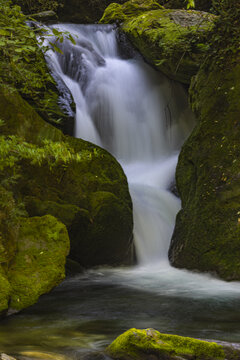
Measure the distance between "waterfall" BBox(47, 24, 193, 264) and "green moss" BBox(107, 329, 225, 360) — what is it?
590 cm

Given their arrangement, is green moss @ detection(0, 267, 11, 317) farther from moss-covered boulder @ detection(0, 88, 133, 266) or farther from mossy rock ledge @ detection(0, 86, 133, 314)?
moss-covered boulder @ detection(0, 88, 133, 266)

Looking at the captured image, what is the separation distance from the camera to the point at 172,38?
986 centimetres

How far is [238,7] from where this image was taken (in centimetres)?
684

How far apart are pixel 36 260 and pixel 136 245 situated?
334 cm

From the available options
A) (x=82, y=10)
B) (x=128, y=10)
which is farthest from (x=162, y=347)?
(x=82, y=10)

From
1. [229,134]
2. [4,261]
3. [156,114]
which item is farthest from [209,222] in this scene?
[156,114]

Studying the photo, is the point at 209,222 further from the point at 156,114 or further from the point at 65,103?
the point at 156,114

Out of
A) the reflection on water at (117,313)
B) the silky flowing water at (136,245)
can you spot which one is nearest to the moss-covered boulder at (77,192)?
the silky flowing water at (136,245)

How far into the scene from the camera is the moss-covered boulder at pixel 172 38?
9.38 m

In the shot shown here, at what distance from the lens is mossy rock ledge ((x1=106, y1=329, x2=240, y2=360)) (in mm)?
2436

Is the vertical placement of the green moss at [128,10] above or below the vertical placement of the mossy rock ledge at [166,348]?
above

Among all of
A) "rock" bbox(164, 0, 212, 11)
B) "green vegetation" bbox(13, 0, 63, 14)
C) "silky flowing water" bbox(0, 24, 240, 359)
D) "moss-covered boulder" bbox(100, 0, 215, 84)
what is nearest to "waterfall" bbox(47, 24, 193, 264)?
"silky flowing water" bbox(0, 24, 240, 359)

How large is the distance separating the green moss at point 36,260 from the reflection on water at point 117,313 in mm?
248

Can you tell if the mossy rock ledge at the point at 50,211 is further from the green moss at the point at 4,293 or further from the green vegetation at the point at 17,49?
the green vegetation at the point at 17,49
